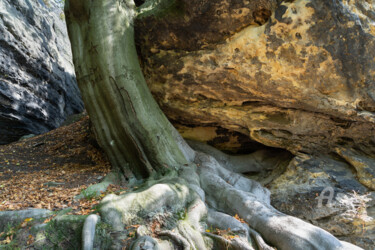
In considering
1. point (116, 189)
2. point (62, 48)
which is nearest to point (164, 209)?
point (116, 189)

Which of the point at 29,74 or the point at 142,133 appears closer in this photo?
the point at 142,133

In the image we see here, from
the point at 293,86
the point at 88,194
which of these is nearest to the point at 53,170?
the point at 88,194

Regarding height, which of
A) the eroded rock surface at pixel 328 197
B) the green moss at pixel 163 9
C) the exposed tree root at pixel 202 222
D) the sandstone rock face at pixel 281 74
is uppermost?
the green moss at pixel 163 9

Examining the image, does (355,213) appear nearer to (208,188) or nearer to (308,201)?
(308,201)

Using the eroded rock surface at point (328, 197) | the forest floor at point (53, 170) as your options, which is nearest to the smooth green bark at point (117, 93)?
the forest floor at point (53, 170)

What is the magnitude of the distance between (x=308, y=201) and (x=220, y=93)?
9.05 feet

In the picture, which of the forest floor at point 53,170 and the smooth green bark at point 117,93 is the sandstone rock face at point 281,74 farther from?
the forest floor at point 53,170

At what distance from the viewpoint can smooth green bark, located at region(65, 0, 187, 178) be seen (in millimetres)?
4945

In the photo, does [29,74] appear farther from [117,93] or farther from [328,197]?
[328,197]

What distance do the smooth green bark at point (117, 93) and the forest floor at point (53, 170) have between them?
731 mm

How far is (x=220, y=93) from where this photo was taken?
18.2 feet

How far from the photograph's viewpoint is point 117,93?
497cm

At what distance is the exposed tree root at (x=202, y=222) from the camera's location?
3.14 meters

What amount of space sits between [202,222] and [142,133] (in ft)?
6.52
